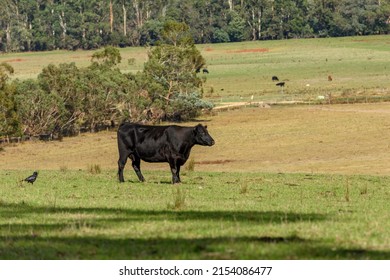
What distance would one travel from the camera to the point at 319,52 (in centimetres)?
13662

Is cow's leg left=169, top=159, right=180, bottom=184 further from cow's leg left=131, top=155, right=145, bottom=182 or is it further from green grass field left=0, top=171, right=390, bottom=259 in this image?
cow's leg left=131, top=155, right=145, bottom=182

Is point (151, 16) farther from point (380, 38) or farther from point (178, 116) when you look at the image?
point (178, 116)

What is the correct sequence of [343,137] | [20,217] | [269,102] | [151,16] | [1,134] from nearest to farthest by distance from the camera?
[20,217], [343,137], [1,134], [269,102], [151,16]

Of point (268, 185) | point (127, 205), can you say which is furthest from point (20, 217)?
point (268, 185)

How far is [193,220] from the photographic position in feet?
50.2

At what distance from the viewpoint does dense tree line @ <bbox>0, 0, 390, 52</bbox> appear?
545 feet

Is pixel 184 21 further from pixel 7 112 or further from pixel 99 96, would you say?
pixel 7 112

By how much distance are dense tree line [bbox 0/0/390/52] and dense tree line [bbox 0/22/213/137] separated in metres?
90.8

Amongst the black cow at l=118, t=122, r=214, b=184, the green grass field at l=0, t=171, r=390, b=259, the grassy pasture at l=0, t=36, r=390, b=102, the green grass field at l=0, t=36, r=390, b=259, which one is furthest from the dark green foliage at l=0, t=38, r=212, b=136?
the green grass field at l=0, t=171, r=390, b=259

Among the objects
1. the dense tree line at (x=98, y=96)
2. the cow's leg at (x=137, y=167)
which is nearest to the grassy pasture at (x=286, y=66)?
the dense tree line at (x=98, y=96)

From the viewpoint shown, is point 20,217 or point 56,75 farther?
point 56,75

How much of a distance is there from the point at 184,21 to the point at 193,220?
157621 mm
